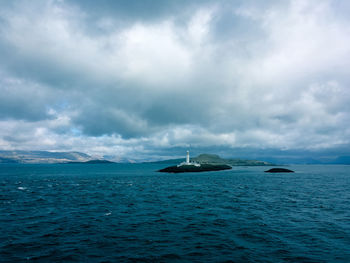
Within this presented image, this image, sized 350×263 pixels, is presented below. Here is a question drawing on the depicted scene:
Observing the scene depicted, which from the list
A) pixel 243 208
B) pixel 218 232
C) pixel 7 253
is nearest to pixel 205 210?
pixel 243 208

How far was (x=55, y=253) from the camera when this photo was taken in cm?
1934

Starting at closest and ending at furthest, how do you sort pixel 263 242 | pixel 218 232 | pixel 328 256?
pixel 328 256 → pixel 263 242 → pixel 218 232

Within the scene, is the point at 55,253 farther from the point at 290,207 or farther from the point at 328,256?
the point at 290,207

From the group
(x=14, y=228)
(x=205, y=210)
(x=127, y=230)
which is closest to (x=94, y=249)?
(x=127, y=230)

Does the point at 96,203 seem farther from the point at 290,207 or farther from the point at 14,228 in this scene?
the point at 290,207

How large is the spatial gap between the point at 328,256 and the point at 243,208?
63.0 ft

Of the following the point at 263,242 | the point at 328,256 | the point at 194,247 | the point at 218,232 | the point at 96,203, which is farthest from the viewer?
the point at 96,203

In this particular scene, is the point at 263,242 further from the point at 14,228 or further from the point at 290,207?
the point at 14,228

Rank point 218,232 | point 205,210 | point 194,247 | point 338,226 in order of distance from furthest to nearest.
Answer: point 205,210
point 338,226
point 218,232
point 194,247

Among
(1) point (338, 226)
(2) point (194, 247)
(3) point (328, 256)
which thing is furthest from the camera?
(1) point (338, 226)

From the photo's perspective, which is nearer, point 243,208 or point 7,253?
point 7,253

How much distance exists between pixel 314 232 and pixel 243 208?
13739 mm

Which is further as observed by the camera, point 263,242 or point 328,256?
point 263,242

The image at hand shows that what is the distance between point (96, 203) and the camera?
1657 inches
